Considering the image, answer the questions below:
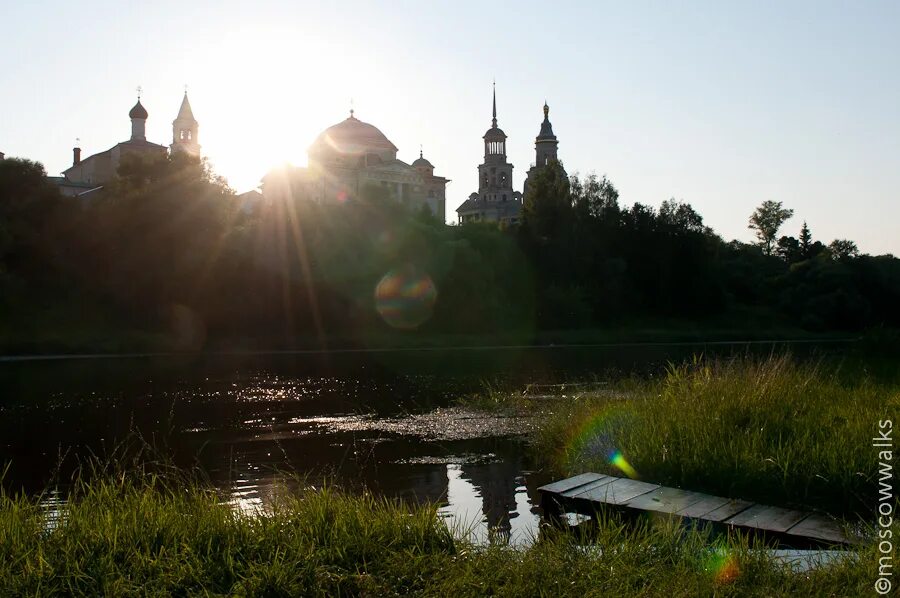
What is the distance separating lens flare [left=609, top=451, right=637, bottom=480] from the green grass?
117 inches

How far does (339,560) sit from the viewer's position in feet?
19.4

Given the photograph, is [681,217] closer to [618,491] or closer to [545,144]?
[545,144]

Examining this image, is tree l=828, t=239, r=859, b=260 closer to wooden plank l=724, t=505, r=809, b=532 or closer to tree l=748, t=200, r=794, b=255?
tree l=748, t=200, r=794, b=255

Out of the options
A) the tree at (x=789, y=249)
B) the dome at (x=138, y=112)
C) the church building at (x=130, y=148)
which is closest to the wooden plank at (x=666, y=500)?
the church building at (x=130, y=148)

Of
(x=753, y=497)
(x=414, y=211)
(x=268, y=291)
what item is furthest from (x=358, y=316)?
(x=753, y=497)

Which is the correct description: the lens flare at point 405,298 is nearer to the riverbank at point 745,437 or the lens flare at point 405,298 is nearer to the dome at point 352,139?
the riverbank at point 745,437

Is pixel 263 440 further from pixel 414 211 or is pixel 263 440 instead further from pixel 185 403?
pixel 414 211

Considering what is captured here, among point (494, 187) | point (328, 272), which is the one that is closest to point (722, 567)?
point (328, 272)

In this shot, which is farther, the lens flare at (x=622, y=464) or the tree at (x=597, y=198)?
the tree at (x=597, y=198)

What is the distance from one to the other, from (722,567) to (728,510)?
2.28 metres

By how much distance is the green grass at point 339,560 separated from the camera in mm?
5344

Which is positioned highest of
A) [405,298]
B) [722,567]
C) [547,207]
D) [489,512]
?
[547,207]

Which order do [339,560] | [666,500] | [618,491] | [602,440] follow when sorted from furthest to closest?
[602,440]
[618,491]
[666,500]
[339,560]

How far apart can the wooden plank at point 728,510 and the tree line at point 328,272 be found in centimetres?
3833
